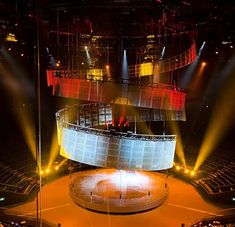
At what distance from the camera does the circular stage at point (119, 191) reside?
1572cm

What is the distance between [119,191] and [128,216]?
5.10ft

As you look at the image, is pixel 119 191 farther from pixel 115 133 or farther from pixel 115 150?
pixel 115 133

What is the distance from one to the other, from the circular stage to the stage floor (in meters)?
0.31

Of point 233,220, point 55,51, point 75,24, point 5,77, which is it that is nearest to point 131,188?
point 233,220

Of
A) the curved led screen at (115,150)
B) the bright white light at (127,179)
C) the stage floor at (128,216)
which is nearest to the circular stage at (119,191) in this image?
the bright white light at (127,179)

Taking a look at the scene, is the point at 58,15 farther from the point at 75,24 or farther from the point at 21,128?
the point at 21,128

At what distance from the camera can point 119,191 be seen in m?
16.8

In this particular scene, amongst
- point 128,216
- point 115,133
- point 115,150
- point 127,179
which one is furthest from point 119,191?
point 115,133

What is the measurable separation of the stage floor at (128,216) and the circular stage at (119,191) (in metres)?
0.31

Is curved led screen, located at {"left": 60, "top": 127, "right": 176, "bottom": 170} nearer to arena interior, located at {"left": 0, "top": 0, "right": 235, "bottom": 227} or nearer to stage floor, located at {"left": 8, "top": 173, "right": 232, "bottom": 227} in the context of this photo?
arena interior, located at {"left": 0, "top": 0, "right": 235, "bottom": 227}

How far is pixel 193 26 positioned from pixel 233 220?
856 cm

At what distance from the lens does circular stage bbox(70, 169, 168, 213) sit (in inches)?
619

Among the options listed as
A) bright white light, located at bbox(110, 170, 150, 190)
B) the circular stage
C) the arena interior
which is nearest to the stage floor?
the arena interior

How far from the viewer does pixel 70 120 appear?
16453 mm
